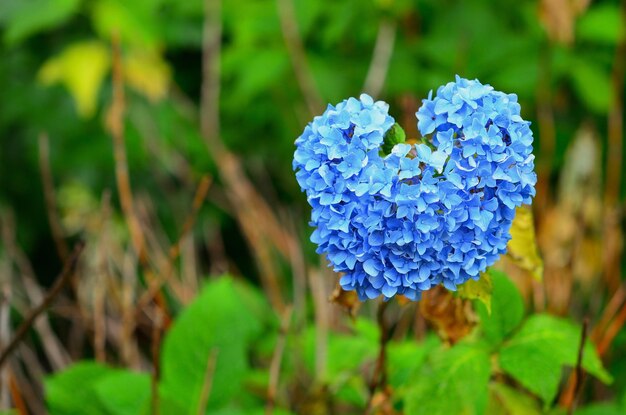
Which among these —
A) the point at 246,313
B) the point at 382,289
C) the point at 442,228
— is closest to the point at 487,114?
the point at 442,228

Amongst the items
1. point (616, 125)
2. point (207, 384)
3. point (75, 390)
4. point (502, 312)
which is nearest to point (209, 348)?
point (207, 384)

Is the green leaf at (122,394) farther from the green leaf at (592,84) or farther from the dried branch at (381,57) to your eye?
the green leaf at (592,84)

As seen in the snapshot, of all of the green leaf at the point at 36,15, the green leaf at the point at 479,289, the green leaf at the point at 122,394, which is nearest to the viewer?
the green leaf at the point at 479,289

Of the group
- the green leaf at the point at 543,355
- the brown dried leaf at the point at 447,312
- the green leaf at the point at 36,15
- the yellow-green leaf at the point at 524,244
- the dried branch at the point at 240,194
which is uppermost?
the green leaf at the point at 36,15

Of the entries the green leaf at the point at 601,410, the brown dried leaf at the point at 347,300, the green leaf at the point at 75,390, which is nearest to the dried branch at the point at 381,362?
the brown dried leaf at the point at 347,300

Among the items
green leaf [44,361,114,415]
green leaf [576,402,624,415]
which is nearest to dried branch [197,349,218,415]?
green leaf [44,361,114,415]

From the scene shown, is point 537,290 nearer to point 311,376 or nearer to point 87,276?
point 311,376

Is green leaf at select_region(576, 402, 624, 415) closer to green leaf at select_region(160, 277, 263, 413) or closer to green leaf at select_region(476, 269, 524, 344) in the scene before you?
green leaf at select_region(476, 269, 524, 344)
